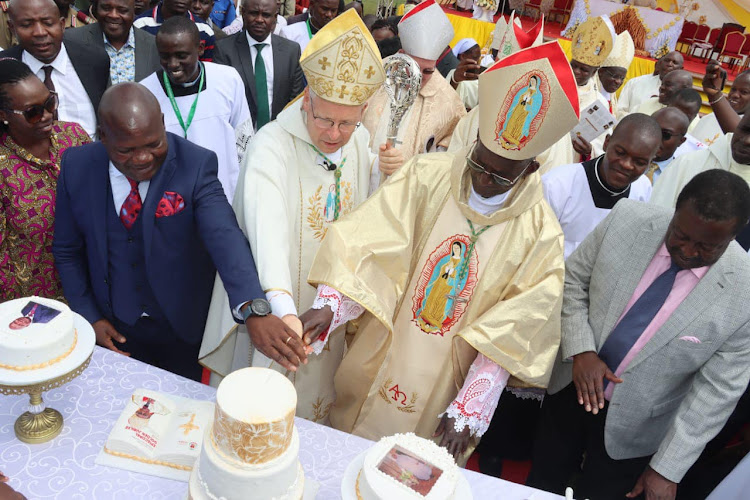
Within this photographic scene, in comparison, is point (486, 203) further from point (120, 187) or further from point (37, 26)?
point (37, 26)

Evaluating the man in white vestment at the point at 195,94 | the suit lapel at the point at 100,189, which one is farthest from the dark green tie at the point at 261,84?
the suit lapel at the point at 100,189

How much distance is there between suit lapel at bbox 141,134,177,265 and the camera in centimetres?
192

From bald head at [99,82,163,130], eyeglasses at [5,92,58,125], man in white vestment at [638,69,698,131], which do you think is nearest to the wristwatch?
bald head at [99,82,163,130]

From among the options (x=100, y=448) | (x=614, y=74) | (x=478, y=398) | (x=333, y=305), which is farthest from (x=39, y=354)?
(x=614, y=74)

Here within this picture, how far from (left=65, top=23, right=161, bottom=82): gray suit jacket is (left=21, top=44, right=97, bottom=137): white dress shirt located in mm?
360

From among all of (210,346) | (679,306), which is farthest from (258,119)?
(679,306)

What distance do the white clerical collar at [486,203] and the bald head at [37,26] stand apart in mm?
2627

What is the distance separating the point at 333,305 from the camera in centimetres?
195

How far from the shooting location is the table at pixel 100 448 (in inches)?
58.4

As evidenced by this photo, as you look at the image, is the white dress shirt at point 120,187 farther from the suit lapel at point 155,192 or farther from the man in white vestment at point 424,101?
the man in white vestment at point 424,101

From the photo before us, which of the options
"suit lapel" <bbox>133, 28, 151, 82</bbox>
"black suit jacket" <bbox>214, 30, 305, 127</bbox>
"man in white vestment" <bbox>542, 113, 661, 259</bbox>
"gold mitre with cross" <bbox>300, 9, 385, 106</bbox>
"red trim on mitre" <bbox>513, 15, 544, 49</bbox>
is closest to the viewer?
"gold mitre with cross" <bbox>300, 9, 385, 106</bbox>

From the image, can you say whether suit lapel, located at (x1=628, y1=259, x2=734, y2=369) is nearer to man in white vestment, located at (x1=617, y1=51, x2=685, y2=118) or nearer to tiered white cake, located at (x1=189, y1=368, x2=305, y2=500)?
tiered white cake, located at (x1=189, y1=368, x2=305, y2=500)

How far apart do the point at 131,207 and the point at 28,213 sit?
1.72 ft

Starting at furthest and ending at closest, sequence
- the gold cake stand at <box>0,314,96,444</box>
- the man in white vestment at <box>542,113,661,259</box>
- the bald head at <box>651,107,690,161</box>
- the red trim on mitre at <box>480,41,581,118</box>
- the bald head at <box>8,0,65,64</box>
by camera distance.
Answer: the bald head at <box>651,107,690,161</box> → the bald head at <box>8,0,65,64</box> → the man in white vestment at <box>542,113,661,259</box> → the red trim on mitre at <box>480,41,581,118</box> → the gold cake stand at <box>0,314,96,444</box>
